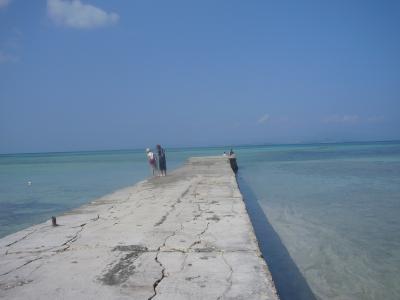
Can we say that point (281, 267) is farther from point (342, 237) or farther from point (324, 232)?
point (324, 232)

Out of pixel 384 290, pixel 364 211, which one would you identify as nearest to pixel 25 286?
pixel 384 290

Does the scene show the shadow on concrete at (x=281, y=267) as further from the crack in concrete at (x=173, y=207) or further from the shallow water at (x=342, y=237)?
the crack in concrete at (x=173, y=207)

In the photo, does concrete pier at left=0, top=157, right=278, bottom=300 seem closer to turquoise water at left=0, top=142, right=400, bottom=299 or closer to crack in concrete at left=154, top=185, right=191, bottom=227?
crack in concrete at left=154, top=185, right=191, bottom=227

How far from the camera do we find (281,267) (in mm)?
5117

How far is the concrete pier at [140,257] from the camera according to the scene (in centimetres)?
298

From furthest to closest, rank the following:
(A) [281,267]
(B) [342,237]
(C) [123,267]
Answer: (B) [342,237] → (A) [281,267] → (C) [123,267]

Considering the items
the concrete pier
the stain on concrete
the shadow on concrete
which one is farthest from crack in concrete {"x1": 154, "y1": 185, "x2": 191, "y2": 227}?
the shadow on concrete

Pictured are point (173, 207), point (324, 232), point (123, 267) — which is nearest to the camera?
point (123, 267)

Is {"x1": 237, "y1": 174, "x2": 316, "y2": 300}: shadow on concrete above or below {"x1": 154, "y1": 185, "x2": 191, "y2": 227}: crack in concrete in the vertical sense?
below

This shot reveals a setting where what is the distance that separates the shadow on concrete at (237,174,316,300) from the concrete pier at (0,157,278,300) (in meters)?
0.81

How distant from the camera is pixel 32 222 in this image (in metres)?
8.54

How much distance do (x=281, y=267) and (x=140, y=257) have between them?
244 cm

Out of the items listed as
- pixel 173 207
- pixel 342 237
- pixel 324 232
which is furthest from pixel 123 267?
pixel 324 232

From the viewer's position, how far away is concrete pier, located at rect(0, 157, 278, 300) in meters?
2.98
